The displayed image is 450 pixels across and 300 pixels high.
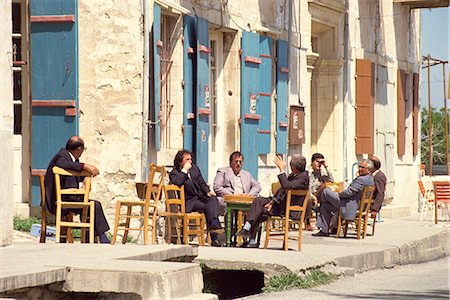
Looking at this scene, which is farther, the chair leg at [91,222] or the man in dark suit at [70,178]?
the man in dark suit at [70,178]

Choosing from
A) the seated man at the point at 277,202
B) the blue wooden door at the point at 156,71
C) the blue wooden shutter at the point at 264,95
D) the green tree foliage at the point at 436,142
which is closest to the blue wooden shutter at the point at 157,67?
the blue wooden door at the point at 156,71

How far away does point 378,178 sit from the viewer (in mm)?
17859

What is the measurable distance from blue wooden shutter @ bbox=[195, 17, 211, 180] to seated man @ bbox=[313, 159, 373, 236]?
1.63 meters

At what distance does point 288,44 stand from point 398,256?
233 inches

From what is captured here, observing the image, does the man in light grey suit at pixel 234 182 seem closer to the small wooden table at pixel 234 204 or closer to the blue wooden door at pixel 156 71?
→ the blue wooden door at pixel 156 71

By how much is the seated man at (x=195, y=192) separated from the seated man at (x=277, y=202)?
45 cm

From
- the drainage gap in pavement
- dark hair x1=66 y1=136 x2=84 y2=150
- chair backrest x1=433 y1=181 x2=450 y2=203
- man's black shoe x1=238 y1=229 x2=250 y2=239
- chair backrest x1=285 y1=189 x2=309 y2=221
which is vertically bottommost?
the drainage gap in pavement

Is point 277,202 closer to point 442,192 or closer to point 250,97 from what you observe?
point 250,97

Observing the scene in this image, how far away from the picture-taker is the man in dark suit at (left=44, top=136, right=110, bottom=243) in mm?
12148

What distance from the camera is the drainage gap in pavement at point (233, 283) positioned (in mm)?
11773

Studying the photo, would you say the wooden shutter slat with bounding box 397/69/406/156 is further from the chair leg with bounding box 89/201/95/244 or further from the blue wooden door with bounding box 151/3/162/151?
the chair leg with bounding box 89/201/95/244

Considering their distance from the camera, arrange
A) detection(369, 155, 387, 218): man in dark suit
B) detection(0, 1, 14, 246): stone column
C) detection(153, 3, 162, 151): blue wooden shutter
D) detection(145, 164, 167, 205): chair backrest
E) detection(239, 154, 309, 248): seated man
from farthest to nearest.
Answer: detection(369, 155, 387, 218): man in dark suit, detection(153, 3, 162, 151): blue wooden shutter, detection(239, 154, 309, 248): seated man, detection(145, 164, 167, 205): chair backrest, detection(0, 1, 14, 246): stone column

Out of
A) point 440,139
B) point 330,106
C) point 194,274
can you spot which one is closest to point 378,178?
point 330,106

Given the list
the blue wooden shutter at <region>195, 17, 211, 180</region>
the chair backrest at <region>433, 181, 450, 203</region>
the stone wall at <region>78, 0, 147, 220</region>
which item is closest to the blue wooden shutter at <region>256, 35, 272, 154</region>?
the blue wooden shutter at <region>195, 17, 211, 180</region>
